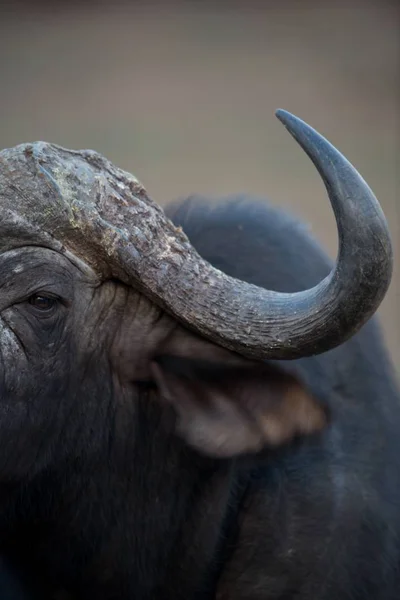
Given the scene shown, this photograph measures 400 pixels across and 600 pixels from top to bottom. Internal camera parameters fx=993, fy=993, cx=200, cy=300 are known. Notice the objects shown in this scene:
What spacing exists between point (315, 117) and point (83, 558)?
30.9 feet

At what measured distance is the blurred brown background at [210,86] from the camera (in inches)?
447

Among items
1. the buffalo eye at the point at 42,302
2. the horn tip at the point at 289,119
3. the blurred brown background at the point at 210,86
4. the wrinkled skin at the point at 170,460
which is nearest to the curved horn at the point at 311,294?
the horn tip at the point at 289,119

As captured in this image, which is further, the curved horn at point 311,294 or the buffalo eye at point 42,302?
the buffalo eye at point 42,302

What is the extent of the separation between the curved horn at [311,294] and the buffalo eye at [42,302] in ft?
1.17

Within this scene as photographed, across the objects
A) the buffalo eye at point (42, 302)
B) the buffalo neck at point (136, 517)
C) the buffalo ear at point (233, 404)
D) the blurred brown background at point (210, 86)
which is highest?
the blurred brown background at point (210, 86)

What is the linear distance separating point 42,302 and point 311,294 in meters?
0.83

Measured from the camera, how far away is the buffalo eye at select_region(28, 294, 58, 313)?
3053 millimetres

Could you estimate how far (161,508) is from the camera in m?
3.30

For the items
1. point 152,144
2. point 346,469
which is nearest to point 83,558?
point 346,469

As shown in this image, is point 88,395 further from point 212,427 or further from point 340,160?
point 340,160

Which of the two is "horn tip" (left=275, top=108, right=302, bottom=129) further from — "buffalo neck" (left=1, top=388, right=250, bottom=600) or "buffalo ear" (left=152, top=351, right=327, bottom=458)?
"buffalo neck" (left=1, top=388, right=250, bottom=600)

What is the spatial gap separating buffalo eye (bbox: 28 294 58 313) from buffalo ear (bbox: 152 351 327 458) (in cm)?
39

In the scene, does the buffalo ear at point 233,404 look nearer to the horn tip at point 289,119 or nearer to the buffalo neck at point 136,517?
the buffalo neck at point 136,517

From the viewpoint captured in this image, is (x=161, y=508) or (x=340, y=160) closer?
(x=340, y=160)
